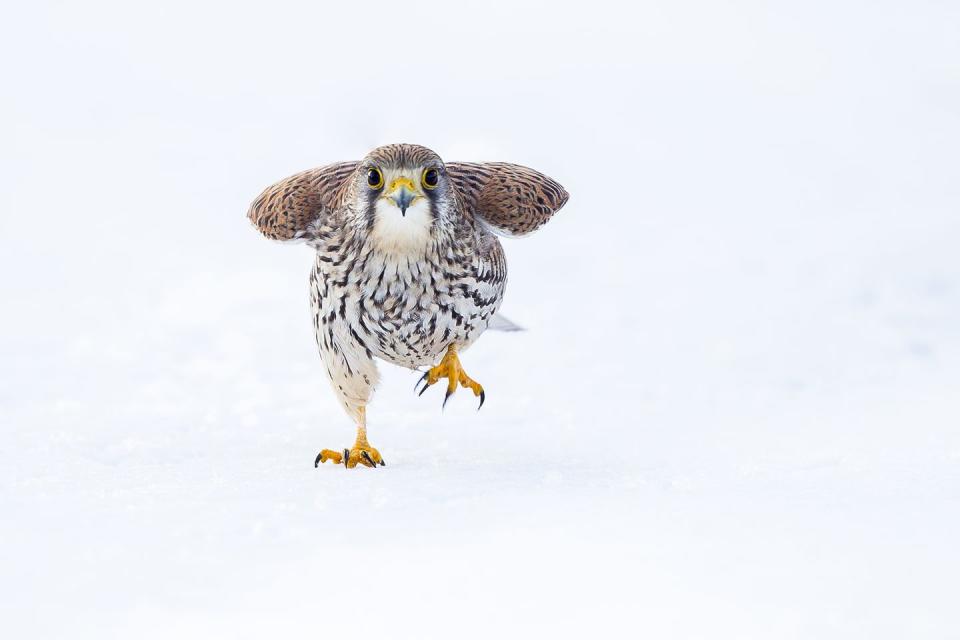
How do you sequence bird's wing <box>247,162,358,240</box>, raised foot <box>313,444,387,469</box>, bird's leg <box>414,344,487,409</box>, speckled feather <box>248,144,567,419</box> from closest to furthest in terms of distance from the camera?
speckled feather <box>248,144,567,419</box> < bird's wing <box>247,162,358,240</box> < bird's leg <box>414,344,487,409</box> < raised foot <box>313,444,387,469</box>

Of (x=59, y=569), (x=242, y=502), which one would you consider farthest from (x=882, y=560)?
(x=59, y=569)

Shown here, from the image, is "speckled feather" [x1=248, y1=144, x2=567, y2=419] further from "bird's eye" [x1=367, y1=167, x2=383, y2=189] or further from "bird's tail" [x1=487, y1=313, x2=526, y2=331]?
"bird's tail" [x1=487, y1=313, x2=526, y2=331]

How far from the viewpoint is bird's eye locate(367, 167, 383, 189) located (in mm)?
4441

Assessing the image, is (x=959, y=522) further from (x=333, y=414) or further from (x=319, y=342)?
(x=333, y=414)

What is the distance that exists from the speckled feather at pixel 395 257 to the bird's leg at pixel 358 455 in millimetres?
A: 101

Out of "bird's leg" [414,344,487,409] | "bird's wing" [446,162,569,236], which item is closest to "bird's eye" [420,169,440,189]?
"bird's wing" [446,162,569,236]

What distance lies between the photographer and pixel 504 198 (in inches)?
201

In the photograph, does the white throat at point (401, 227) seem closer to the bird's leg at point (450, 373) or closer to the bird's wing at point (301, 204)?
the bird's wing at point (301, 204)

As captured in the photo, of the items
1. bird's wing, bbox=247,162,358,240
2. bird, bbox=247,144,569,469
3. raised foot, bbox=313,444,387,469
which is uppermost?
bird's wing, bbox=247,162,358,240

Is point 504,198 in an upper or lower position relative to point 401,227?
upper

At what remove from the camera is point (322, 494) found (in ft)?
14.1

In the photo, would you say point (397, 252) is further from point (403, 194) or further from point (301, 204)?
point (301, 204)

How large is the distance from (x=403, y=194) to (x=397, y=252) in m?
0.33

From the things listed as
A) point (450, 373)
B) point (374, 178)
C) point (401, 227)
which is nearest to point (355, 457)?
point (450, 373)
